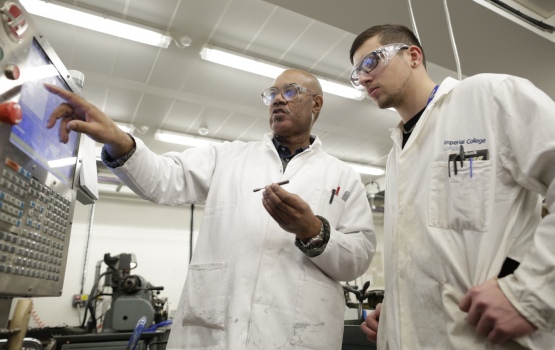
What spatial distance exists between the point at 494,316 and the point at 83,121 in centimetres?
107

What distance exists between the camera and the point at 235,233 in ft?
4.25

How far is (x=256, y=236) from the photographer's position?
128 centimetres

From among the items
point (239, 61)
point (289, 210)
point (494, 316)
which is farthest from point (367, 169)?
point (494, 316)

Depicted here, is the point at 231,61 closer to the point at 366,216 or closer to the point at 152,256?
the point at 366,216

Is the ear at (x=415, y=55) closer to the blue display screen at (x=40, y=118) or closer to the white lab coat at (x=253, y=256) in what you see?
the white lab coat at (x=253, y=256)

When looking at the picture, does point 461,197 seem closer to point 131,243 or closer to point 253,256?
point 253,256

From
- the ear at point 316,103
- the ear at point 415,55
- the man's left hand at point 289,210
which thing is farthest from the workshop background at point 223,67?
the man's left hand at point 289,210

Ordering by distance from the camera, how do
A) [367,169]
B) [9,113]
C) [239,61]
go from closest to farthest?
[9,113], [239,61], [367,169]

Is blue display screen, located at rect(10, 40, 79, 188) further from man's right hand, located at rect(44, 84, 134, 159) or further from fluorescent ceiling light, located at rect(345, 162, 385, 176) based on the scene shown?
fluorescent ceiling light, located at rect(345, 162, 385, 176)

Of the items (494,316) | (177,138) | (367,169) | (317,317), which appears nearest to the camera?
(494,316)

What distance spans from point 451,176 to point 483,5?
210cm

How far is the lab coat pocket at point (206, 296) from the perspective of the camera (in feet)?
3.90

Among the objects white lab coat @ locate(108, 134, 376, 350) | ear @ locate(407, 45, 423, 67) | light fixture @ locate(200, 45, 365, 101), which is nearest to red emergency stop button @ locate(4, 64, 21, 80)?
white lab coat @ locate(108, 134, 376, 350)

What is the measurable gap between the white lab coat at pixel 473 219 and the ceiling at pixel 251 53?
1.71 meters
